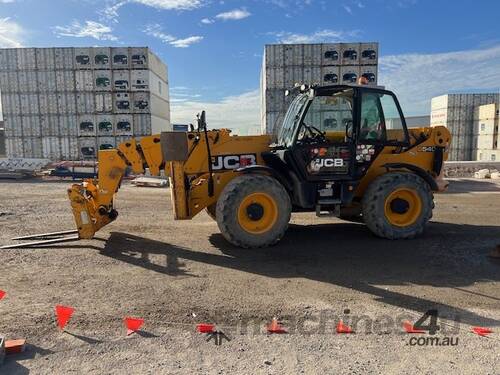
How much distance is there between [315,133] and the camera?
664 cm

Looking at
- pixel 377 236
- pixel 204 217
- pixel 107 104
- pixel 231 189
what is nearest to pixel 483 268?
pixel 377 236

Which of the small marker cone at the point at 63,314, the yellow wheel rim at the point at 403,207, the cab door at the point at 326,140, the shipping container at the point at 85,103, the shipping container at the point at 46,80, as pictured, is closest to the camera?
the small marker cone at the point at 63,314

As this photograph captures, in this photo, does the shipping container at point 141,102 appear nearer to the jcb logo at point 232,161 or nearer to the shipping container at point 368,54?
the shipping container at point 368,54

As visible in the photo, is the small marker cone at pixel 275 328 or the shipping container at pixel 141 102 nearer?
the small marker cone at pixel 275 328

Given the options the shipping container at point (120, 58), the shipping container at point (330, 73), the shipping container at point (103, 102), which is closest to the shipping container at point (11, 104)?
the shipping container at point (103, 102)

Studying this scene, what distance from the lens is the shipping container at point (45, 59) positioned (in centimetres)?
1991

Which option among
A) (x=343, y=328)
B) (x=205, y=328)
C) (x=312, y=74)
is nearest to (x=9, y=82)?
A: (x=312, y=74)

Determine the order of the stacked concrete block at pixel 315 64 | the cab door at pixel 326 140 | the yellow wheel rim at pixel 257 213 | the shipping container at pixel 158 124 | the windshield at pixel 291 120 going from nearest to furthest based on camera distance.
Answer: the yellow wheel rim at pixel 257 213, the cab door at pixel 326 140, the windshield at pixel 291 120, the stacked concrete block at pixel 315 64, the shipping container at pixel 158 124

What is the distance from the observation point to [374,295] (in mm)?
4617

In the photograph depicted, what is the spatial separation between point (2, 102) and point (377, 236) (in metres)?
20.8

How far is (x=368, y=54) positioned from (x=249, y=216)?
14854 millimetres

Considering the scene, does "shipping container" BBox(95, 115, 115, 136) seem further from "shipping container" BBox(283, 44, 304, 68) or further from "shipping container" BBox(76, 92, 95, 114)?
"shipping container" BBox(283, 44, 304, 68)

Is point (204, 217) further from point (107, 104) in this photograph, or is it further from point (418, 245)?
point (107, 104)

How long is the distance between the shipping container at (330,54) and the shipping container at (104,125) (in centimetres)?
1087
